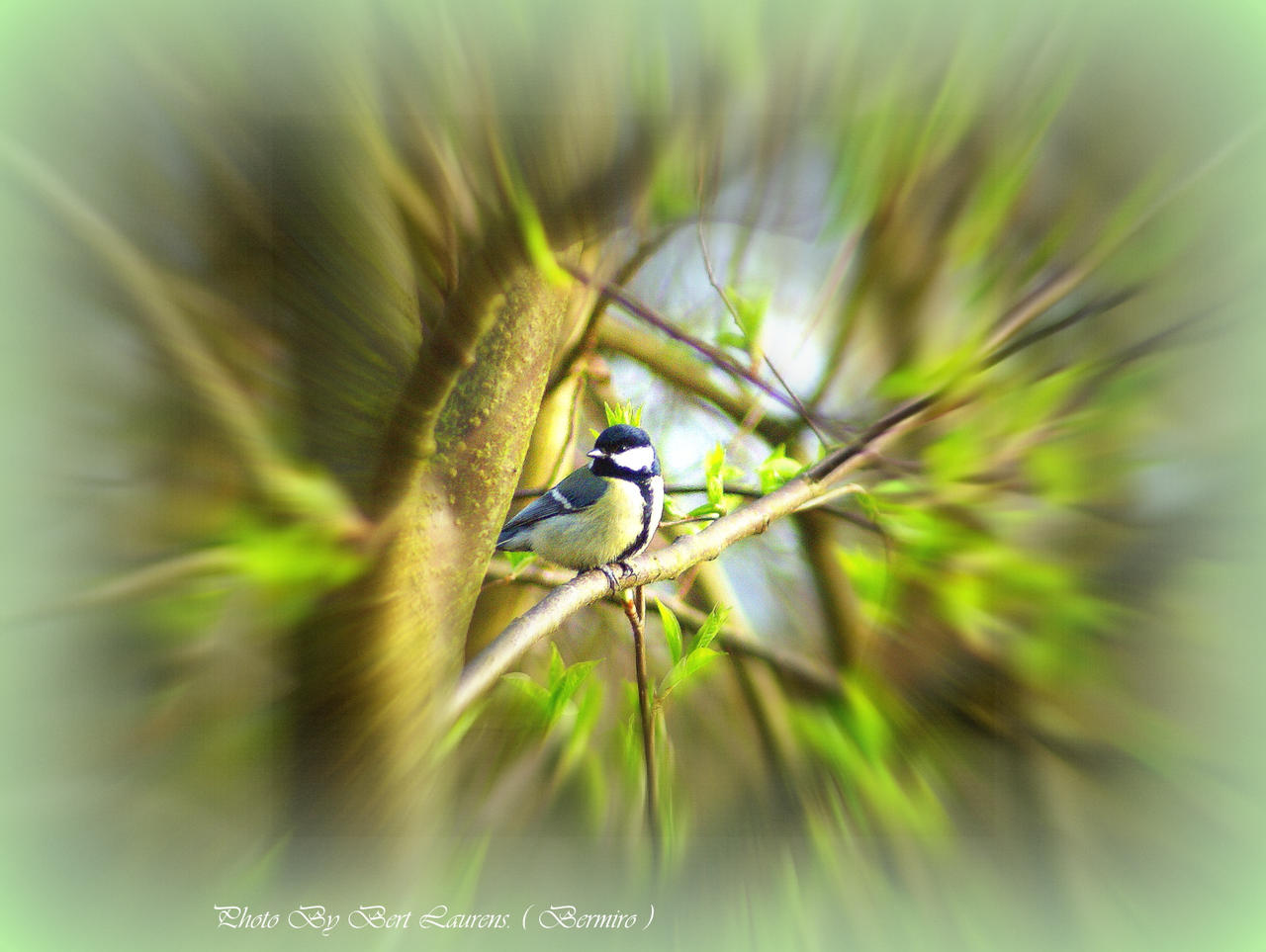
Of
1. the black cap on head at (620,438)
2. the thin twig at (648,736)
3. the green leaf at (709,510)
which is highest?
the black cap on head at (620,438)

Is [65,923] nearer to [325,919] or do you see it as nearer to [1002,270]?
[325,919]

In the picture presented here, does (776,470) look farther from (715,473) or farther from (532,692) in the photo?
(532,692)

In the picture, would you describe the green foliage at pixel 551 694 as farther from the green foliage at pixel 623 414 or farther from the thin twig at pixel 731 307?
the thin twig at pixel 731 307

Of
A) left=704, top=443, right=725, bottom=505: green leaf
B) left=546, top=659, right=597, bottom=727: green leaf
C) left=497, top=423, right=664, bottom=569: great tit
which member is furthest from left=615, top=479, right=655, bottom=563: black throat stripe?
left=546, top=659, right=597, bottom=727: green leaf

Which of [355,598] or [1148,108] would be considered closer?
[355,598]

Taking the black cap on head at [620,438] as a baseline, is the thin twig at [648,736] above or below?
below

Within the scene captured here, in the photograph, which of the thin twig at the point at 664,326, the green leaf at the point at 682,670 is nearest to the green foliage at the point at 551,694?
the green leaf at the point at 682,670

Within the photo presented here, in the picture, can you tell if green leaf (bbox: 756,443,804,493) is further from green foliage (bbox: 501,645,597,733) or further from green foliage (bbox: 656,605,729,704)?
green foliage (bbox: 501,645,597,733)

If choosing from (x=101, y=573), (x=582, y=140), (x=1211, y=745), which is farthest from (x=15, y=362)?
(x=1211, y=745)
